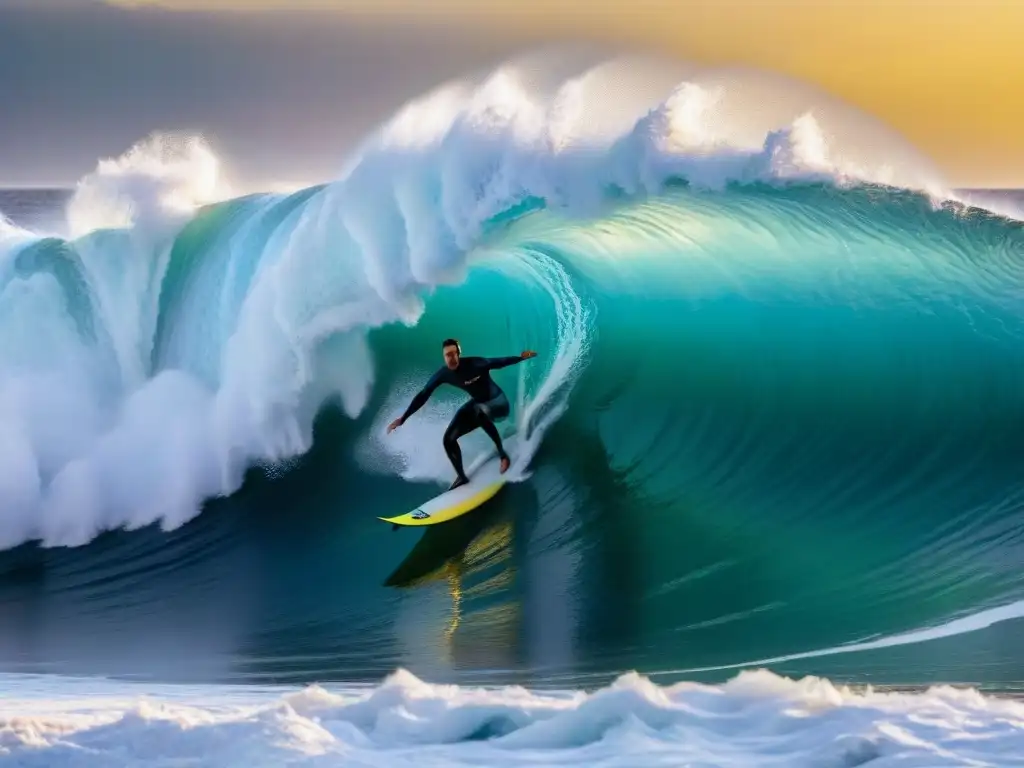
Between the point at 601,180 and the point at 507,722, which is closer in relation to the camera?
the point at 507,722

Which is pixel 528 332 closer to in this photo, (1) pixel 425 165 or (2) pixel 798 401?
(1) pixel 425 165

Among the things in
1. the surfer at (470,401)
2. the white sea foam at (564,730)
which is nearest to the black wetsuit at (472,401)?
the surfer at (470,401)

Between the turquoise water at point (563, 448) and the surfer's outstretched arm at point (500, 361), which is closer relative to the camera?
the turquoise water at point (563, 448)

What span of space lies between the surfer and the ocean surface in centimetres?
42

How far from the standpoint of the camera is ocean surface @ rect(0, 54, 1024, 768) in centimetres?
434

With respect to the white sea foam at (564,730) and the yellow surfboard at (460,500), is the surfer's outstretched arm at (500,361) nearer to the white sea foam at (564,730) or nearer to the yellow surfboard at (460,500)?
the yellow surfboard at (460,500)

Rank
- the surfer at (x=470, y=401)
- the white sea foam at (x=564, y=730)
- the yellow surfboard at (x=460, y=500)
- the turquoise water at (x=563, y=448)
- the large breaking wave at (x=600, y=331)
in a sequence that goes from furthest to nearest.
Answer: the large breaking wave at (x=600, y=331), the yellow surfboard at (x=460, y=500), the surfer at (x=470, y=401), the turquoise water at (x=563, y=448), the white sea foam at (x=564, y=730)

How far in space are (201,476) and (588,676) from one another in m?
3.76

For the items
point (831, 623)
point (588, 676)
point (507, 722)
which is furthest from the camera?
point (831, 623)

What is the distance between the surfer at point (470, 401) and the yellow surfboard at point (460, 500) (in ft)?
0.25

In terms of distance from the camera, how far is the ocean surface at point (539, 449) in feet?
14.3

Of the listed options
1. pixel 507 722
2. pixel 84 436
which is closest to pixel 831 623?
pixel 507 722

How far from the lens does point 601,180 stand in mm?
7918

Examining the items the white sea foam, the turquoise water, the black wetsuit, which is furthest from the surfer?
the white sea foam
